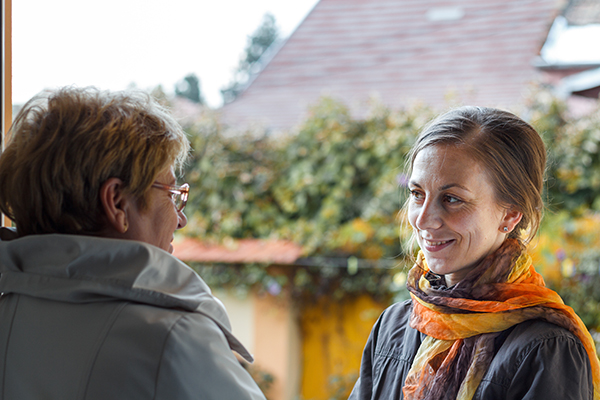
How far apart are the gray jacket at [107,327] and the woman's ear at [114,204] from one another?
0.07m

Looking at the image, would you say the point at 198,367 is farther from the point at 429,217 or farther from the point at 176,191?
the point at 429,217

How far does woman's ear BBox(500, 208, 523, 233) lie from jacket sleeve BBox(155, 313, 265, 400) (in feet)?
2.41

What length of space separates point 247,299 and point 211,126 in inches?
60.5

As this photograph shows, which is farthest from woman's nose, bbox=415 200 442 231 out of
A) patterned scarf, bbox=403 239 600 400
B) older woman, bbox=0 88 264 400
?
older woman, bbox=0 88 264 400

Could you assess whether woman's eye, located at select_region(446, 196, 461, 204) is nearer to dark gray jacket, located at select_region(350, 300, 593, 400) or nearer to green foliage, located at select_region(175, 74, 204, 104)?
dark gray jacket, located at select_region(350, 300, 593, 400)

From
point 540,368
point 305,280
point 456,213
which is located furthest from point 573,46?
point 540,368

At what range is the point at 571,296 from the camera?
3238 mm

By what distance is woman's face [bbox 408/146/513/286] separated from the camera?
1.26 metres

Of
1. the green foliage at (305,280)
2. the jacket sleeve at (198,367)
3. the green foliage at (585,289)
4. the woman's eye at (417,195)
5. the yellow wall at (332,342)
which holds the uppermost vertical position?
the woman's eye at (417,195)

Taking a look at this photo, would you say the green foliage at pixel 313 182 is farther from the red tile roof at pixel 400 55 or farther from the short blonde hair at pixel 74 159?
the short blonde hair at pixel 74 159

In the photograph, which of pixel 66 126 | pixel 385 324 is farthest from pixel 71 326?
pixel 385 324

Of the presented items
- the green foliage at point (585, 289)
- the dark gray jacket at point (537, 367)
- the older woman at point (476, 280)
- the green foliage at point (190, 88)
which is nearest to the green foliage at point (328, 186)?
the green foliage at point (585, 289)

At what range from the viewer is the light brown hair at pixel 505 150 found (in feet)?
4.13

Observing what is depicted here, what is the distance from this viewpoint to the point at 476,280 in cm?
126
